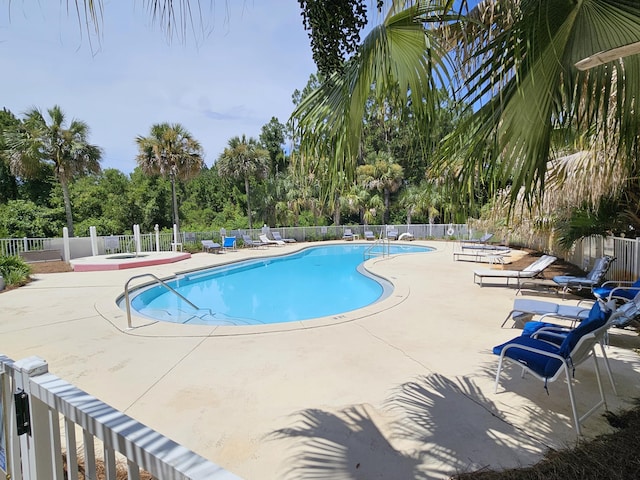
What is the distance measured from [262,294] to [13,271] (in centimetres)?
660

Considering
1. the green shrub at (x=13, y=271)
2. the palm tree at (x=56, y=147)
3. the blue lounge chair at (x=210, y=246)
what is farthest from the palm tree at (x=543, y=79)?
the palm tree at (x=56, y=147)

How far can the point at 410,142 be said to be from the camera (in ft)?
7.79

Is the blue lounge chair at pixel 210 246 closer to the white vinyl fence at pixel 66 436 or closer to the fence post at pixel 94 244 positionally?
the fence post at pixel 94 244

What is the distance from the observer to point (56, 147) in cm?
1664

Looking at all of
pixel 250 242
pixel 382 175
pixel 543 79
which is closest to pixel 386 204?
pixel 382 175

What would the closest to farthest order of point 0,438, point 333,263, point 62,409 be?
point 62,409 → point 0,438 → point 333,263

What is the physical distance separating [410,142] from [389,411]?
7.20 ft

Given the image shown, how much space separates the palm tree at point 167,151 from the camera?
18.3 metres

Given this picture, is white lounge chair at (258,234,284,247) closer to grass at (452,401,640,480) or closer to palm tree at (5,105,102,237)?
palm tree at (5,105,102,237)

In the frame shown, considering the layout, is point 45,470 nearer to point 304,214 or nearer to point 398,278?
point 398,278

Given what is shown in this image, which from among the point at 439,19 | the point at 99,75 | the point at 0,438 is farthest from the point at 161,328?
the point at 439,19

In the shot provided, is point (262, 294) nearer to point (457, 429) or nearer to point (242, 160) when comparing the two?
point (457, 429)

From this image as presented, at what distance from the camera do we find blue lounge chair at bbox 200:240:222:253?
56.4 feet

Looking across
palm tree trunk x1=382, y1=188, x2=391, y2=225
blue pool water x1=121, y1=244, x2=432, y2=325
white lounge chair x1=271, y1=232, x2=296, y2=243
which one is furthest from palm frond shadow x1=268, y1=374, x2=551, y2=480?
palm tree trunk x1=382, y1=188, x2=391, y2=225
